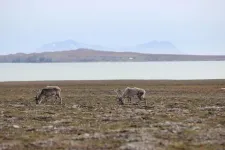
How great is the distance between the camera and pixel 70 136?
1991cm

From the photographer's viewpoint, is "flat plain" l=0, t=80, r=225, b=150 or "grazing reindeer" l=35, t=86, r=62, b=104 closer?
"flat plain" l=0, t=80, r=225, b=150

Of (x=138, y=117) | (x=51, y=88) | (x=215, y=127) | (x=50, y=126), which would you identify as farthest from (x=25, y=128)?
(x=51, y=88)

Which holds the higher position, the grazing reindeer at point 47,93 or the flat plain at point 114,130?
the grazing reindeer at point 47,93

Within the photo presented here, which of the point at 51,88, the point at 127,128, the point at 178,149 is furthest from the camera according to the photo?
the point at 51,88

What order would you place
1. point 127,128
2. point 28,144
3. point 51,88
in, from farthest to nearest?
point 51,88
point 127,128
point 28,144

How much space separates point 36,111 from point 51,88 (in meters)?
8.16

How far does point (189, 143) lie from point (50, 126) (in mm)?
8356

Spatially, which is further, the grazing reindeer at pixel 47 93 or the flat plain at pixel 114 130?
the grazing reindeer at pixel 47 93

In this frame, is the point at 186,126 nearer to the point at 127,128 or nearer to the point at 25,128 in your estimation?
the point at 127,128

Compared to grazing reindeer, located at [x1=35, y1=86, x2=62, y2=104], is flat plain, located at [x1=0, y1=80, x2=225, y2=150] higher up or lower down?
lower down

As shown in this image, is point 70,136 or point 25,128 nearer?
point 70,136

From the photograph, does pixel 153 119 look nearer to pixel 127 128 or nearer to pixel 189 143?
pixel 127 128

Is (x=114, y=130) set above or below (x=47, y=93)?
below

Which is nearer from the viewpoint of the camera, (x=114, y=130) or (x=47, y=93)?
(x=114, y=130)
